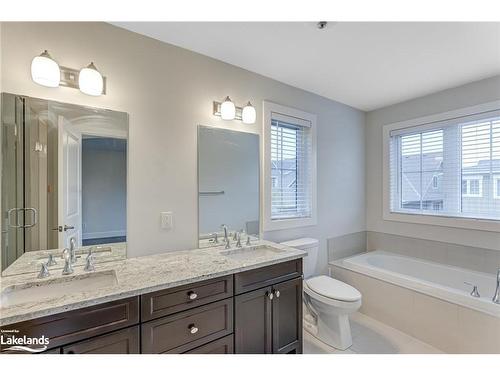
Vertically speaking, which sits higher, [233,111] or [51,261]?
[233,111]

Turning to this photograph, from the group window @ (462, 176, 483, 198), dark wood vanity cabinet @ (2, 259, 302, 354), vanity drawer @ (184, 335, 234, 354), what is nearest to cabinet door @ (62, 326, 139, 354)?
dark wood vanity cabinet @ (2, 259, 302, 354)

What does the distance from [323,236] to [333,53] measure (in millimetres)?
1825

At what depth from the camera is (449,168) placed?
260 cm

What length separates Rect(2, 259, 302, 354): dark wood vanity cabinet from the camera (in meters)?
0.98

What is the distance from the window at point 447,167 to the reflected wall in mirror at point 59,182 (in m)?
3.00

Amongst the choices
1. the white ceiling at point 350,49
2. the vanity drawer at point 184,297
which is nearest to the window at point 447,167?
the white ceiling at point 350,49

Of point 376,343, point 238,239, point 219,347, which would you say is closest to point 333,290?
point 376,343

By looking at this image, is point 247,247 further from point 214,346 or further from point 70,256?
point 70,256

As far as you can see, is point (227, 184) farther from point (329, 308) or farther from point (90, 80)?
point (329, 308)

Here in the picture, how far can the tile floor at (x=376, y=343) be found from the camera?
1.96 m

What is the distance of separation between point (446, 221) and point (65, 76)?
3476 millimetres

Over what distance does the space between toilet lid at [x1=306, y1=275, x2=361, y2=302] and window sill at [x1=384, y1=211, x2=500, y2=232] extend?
1.34 m

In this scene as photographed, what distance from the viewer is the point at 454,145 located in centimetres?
255

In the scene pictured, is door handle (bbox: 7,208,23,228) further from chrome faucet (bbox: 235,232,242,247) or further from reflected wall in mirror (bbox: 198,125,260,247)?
chrome faucet (bbox: 235,232,242,247)
